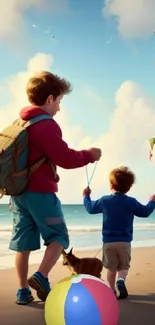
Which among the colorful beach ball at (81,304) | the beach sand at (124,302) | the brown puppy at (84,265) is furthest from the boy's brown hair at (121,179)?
the colorful beach ball at (81,304)

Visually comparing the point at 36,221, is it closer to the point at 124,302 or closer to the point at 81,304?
the point at 124,302

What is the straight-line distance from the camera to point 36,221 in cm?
242

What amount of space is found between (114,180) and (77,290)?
1338 mm

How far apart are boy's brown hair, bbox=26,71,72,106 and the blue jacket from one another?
745 mm

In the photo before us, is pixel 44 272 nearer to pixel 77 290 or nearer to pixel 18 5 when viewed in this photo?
pixel 77 290

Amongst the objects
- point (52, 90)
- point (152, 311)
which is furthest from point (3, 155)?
point (152, 311)

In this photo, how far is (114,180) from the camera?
301 centimetres

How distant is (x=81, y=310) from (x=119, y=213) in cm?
128

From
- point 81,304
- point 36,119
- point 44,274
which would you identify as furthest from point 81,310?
point 36,119

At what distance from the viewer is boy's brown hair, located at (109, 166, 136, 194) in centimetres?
299

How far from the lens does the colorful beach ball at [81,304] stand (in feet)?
5.47

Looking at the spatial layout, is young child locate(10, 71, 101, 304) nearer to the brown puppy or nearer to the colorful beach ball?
the brown puppy

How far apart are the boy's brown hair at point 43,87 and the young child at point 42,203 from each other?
0.26ft

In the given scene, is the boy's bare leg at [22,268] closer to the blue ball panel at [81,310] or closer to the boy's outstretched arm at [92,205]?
the boy's outstretched arm at [92,205]
